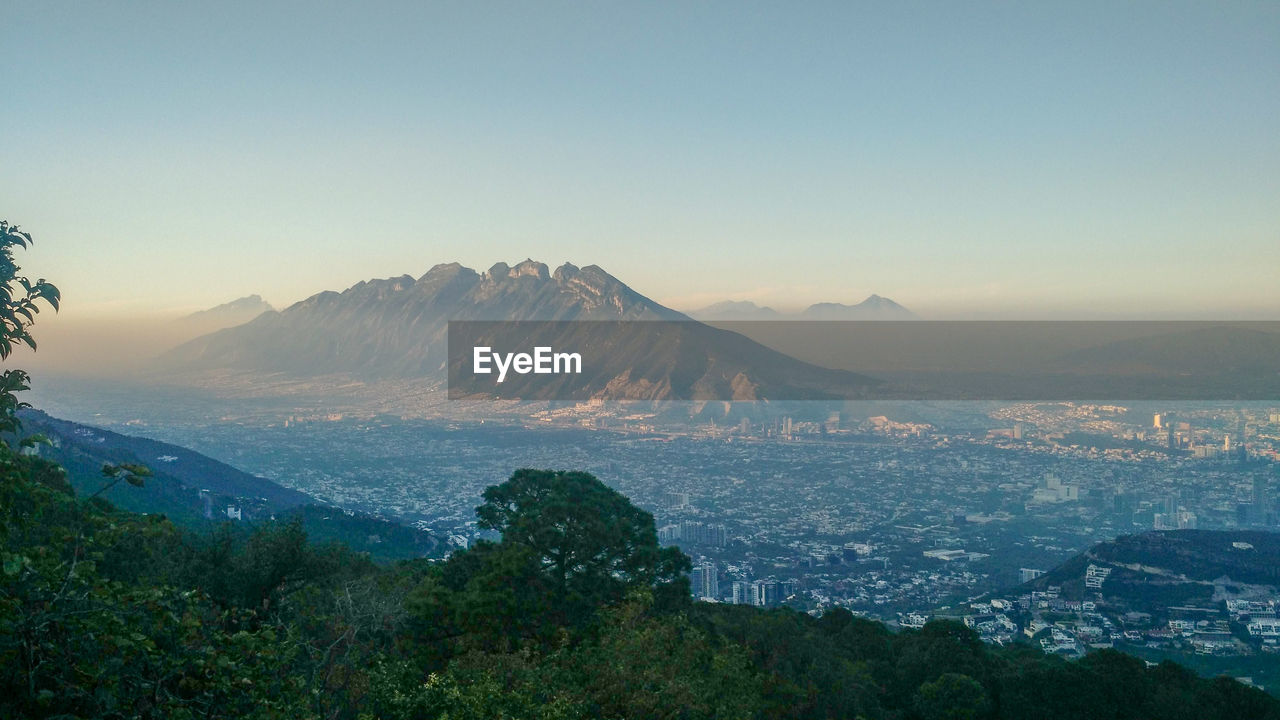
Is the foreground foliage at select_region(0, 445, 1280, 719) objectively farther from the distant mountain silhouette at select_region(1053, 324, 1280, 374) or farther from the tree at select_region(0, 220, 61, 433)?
the distant mountain silhouette at select_region(1053, 324, 1280, 374)

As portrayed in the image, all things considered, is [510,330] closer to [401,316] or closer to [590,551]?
[401,316]

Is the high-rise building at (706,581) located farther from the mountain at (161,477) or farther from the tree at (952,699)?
the mountain at (161,477)

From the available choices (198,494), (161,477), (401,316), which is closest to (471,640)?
(161,477)

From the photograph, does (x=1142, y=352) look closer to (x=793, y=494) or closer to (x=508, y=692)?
(x=793, y=494)

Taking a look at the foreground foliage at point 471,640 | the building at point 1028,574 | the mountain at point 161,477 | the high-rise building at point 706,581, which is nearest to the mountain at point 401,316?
the mountain at point 161,477

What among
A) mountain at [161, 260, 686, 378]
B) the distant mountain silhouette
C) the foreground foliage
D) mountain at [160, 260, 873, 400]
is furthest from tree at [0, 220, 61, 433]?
mountain at [161, 260, 686, 378]

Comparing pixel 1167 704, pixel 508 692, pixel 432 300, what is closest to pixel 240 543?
pixel 508 692
